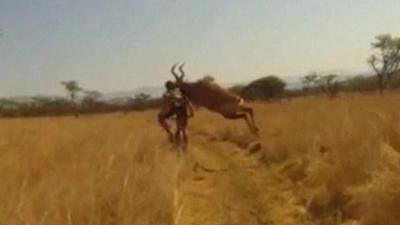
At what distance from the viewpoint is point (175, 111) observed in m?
18.4

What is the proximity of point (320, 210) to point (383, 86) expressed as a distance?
65.5 m

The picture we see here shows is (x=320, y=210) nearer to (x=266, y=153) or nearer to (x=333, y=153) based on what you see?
(x=333, y=153)

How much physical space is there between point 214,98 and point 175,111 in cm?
382

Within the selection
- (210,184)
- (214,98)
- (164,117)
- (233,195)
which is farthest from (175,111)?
(233,195)

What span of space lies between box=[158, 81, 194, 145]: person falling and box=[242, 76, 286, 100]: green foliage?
54698 millimetres

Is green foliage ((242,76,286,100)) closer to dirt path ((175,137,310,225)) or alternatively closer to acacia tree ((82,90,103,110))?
acacia tree ((82,90,103,110))

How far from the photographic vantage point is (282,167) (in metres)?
13.5

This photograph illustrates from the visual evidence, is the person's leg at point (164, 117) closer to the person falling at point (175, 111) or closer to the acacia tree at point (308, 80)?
the person falling at point (175, 111)

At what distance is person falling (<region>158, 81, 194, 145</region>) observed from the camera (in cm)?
1777

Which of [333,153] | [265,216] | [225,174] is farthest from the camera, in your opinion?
[225,174]

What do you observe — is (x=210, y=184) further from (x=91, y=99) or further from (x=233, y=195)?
(x=91, y=99)

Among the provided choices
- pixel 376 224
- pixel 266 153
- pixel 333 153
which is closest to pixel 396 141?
pixel 333 153

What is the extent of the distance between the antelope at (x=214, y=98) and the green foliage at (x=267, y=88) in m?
50.9

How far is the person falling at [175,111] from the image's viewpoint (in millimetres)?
17766
